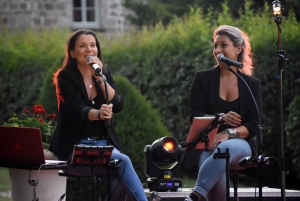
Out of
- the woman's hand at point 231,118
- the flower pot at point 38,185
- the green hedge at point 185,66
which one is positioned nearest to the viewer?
the woman's hand at point 231,118

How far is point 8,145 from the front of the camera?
6203mm

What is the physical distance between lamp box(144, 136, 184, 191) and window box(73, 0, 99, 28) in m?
15.5

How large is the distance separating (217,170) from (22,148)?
1.53m

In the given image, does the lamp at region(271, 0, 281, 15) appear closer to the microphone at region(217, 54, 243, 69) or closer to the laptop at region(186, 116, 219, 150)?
the microphone at region(217, 54, 243, 69)

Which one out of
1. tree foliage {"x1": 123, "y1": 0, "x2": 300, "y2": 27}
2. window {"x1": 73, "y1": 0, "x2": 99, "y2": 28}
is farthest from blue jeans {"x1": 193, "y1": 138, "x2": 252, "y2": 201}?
window {"x1": 73, "y1": 0, "x2": 99, "y2": 28}

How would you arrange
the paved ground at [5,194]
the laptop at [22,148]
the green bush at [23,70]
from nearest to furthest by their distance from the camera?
the laptop at [22,148], the paved ground at [5,194], the green bush at [23,70]

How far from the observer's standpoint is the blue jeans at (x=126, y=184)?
6059mm

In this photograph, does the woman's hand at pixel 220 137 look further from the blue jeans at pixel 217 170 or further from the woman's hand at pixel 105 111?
the woman's hand at pixel 105 111

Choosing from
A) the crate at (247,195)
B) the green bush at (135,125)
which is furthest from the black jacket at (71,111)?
the green bush at (135,125)

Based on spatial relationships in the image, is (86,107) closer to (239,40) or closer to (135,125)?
(239,40)

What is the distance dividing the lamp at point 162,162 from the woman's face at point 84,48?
93 centimetres

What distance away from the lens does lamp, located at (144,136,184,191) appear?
6.66m

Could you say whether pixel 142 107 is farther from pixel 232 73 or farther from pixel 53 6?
pixel 53 6

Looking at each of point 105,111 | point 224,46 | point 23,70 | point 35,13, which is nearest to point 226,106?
point 224,46
